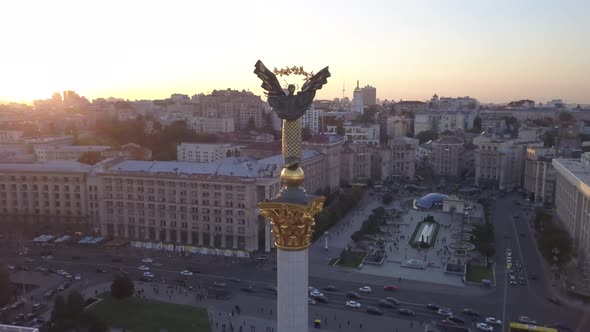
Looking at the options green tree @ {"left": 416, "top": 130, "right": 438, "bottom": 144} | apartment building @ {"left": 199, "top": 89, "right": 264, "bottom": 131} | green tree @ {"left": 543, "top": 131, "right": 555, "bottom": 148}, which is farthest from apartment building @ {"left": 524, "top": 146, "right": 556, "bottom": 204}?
apartment building @ {"left": 199, "top": 89, "right": 264, "bottom": 131}

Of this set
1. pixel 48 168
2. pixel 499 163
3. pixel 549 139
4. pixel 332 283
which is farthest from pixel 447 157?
pixel 48 168

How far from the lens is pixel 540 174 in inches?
2147

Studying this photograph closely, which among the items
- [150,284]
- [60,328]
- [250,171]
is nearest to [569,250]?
[250,171]

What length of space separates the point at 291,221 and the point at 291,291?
116 cm

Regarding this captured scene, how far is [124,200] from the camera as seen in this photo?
39406 millimetres

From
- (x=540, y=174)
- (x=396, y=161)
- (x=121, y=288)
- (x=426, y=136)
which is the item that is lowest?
(x=121, y=288)

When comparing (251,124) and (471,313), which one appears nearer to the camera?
(471,313)

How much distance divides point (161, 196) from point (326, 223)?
1296cm

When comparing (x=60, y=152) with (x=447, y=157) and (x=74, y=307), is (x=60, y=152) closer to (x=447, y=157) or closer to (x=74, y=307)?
(x=74, y=307)

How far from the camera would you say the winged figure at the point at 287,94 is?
28.6ft

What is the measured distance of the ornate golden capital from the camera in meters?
8.53

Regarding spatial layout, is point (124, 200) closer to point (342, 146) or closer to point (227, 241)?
point (227, 241)

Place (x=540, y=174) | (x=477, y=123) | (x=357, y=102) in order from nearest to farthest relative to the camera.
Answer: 1. (x=540, y=174)
2. (x=477, y=123)
3. (x=357, y=102)

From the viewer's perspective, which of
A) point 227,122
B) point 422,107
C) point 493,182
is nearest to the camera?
point 493,182
